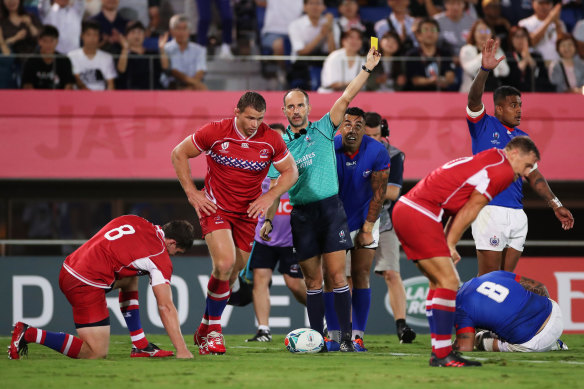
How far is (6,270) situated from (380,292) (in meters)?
4.98

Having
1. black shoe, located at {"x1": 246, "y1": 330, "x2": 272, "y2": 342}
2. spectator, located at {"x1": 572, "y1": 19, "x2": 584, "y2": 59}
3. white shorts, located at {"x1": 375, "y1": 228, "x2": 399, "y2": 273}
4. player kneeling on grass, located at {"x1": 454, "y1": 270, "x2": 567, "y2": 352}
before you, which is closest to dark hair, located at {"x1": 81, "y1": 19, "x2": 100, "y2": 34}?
black shoe, located at {"x1": 246, "y1": 330, "x2": 272, "y2": 342}

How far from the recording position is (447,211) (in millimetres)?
6660

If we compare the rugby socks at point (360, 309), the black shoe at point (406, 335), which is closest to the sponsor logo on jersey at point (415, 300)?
the black shoe at point (406, 335)

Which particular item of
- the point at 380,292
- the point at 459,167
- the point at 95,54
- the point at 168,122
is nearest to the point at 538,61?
the point at 380,292

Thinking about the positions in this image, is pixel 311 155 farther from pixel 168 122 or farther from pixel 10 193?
pixel 10 193

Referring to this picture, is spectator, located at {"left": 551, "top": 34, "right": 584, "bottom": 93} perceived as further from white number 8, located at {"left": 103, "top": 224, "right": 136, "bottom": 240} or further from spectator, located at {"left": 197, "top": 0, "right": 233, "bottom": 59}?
white number 8, located at {"left": 103, "top": 224, "right": 136, "bottom": 240}

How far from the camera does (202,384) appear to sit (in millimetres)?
5449

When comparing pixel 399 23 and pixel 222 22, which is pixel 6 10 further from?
pixel 399 23

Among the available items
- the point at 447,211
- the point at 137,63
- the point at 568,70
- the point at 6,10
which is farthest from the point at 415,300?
the point at 6,10

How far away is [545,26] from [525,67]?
1234 mm

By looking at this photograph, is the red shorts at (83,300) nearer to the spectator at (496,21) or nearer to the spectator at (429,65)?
the spectator at (429,65)

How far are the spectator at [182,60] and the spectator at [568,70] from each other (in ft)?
17.6

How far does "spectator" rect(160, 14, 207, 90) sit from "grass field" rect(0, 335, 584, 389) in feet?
20.9

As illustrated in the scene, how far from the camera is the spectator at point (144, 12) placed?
1405 cm
